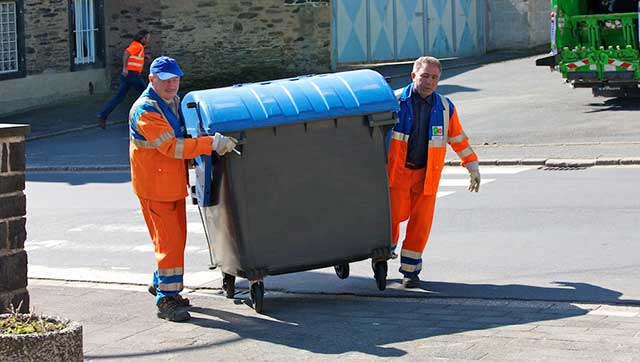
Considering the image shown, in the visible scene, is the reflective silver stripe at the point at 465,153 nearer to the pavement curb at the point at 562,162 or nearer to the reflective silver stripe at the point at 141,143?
the reflective silver stripe at the point at 141,143

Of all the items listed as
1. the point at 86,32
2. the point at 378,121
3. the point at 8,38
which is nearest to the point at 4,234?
the point at 378,121

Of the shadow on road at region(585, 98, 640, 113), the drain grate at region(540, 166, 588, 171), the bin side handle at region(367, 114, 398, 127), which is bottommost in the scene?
the drain grate at region(540, 166, 588, 171)

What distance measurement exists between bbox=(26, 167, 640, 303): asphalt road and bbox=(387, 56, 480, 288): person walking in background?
0.38m

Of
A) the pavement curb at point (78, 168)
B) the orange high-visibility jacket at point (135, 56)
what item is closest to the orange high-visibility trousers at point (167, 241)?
the pavement curb at point (78, 168)

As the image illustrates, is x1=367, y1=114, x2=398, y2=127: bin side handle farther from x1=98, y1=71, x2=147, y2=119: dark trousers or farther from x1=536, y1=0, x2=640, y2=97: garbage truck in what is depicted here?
x1=98, y1=71, x2=147, y2=119: dark trousers

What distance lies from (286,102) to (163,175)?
0.95 meters

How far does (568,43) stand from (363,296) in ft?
40.9

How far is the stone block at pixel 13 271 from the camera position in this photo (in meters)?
7.76

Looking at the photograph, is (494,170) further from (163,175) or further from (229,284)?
(163,175)

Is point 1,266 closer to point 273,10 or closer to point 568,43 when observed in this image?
point 568,43

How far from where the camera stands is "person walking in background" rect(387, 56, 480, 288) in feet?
29.7

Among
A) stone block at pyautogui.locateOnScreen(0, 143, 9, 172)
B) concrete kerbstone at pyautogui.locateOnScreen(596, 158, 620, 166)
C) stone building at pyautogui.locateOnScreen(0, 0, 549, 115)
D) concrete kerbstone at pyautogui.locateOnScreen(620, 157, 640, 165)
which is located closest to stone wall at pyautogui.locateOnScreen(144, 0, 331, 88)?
stone building at pyautogui.locateOnScreen(0, 0, 549, 115)

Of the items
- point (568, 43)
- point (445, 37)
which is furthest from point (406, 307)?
point (445, 37)

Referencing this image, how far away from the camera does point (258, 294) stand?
8617 millimetres
